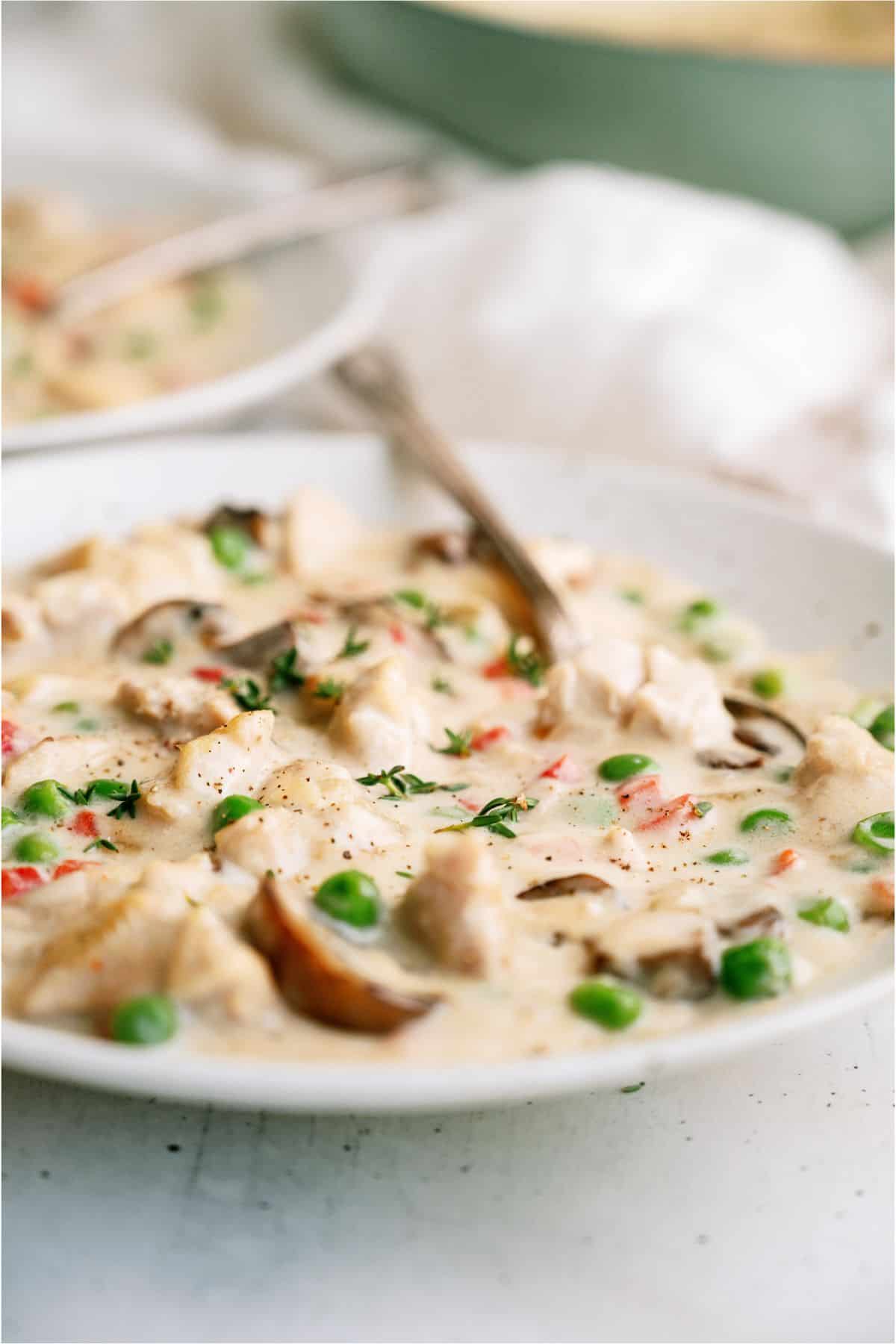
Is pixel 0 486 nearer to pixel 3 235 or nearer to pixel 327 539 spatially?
pixel 327 539

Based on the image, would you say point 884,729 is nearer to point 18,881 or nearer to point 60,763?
point 60,763

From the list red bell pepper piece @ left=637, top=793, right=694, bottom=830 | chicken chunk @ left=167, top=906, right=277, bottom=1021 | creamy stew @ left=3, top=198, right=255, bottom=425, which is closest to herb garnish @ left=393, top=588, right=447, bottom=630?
red bell pepper piece @ left=637, top=793, right=694, bottom=830

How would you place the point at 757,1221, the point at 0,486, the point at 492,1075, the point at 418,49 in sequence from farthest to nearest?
the point at 418,49 < the point at 0,486 < the point at 757,1221 < the point at 492,1075

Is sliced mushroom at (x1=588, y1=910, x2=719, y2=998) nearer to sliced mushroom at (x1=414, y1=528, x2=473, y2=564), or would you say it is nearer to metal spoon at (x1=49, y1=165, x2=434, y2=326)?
sliced mushroom at (x1=414, y1=528, x2=473, y2=564)

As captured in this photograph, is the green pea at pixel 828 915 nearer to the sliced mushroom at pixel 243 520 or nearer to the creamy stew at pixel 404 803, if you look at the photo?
the creamy stew at pixel 404 803

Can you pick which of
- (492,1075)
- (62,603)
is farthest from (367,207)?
(492,1075)

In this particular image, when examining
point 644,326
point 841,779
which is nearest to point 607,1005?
point 841,779
